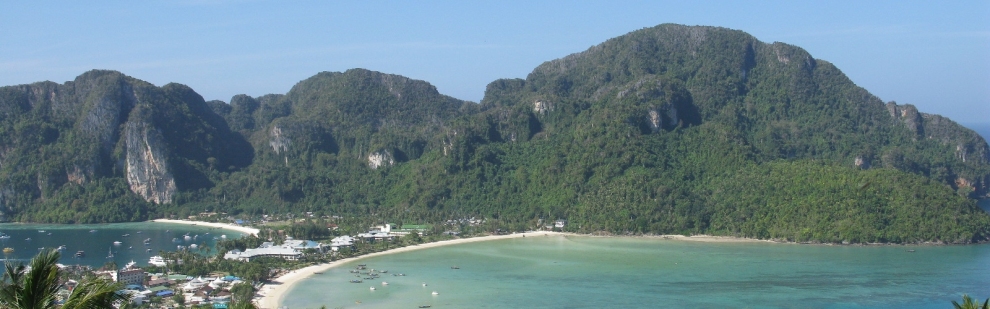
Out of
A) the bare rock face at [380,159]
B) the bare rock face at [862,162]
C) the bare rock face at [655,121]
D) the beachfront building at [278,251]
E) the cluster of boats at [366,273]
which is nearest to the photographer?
the cluster of boats at [366,273]

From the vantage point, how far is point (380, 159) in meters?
95.9

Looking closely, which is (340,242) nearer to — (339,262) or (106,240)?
(339,262)

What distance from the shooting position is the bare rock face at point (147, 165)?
87.9m

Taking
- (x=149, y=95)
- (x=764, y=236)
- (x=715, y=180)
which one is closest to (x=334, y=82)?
(x=149, y=95)

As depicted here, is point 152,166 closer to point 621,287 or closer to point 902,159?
point 621,287

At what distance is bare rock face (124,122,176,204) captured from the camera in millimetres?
87875

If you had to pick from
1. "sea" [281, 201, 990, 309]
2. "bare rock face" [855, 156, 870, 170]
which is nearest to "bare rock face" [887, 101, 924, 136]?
"bare rock face" [855, 156, 870, 170]

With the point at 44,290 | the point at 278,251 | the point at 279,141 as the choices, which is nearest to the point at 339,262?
the point at 278,251

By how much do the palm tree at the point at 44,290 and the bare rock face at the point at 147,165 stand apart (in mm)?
82026

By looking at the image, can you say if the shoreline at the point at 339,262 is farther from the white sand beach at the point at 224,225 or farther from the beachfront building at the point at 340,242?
the white sand beach at the point at 224,225

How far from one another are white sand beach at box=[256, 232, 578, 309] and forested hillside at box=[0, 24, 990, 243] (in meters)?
5.56

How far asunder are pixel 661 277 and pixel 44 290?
3933 cm

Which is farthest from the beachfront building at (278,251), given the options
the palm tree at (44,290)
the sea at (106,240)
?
the palm tree at (44,290)

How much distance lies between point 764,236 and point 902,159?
91.9 feet
